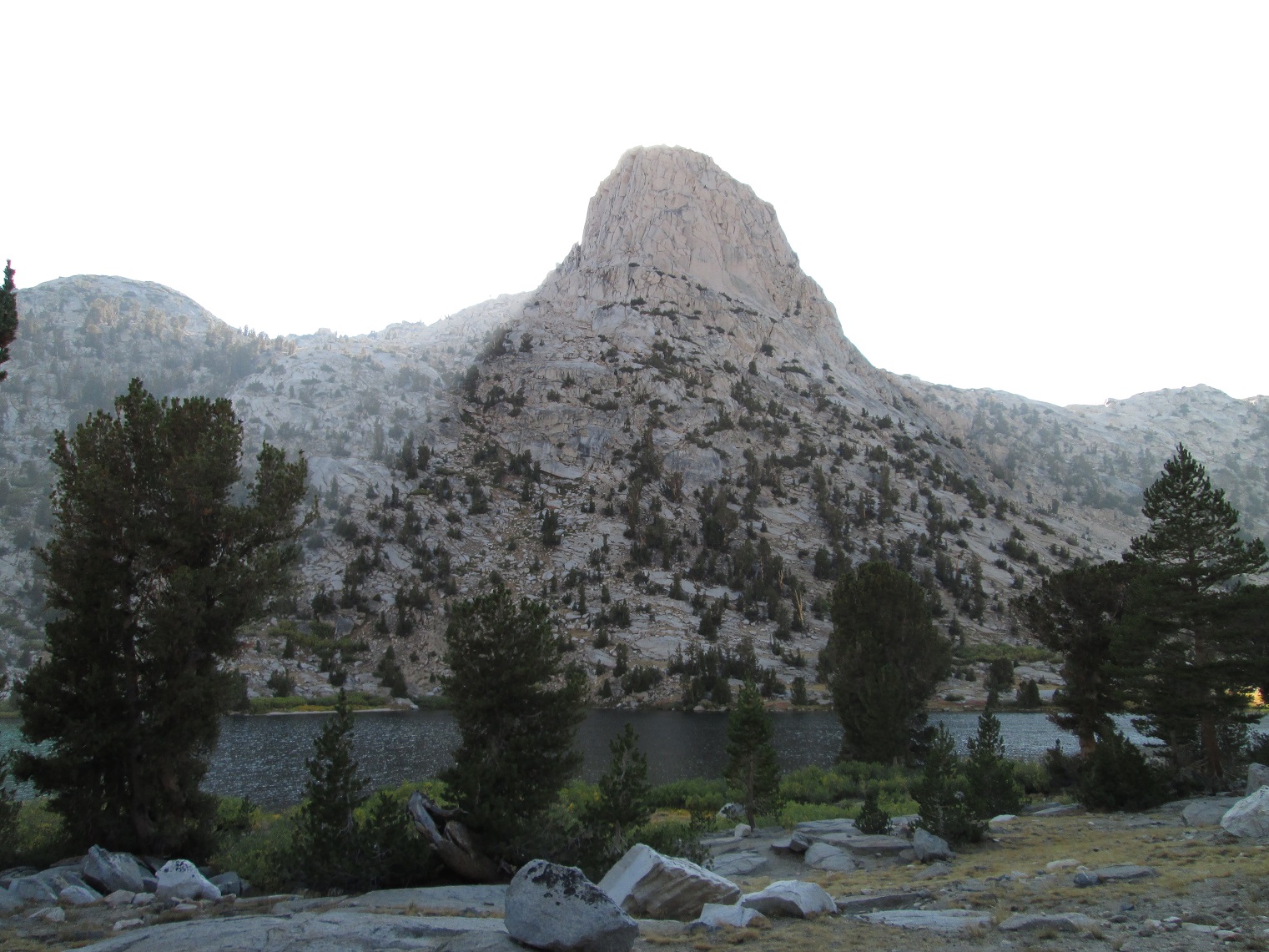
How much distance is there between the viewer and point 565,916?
7707mm

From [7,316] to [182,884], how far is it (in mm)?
9739

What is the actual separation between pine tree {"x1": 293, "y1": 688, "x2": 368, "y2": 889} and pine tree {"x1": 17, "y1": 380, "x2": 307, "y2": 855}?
146 inches

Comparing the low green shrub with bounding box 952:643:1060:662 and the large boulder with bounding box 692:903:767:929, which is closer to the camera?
the large boulder with bounding box 692:903:767:929

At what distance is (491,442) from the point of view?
106 m

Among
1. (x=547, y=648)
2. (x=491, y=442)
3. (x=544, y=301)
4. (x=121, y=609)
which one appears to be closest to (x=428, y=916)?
(x=547, y=648)

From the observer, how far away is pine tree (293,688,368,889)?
41.5 ft

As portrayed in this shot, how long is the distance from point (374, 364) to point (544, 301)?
33.4 metres

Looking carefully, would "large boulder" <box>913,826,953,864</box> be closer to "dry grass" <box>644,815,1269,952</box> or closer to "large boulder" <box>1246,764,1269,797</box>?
"dry grass" <box>644,815,1269,952</box>

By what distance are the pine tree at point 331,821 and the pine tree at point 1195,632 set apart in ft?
68.4

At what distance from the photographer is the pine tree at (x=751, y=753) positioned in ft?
72.1

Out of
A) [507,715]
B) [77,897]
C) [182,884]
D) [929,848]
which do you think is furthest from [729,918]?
[77,897]

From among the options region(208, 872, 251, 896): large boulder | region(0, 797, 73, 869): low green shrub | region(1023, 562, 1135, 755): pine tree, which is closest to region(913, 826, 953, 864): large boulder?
region(1023, 562, 1135, 755): pine tree

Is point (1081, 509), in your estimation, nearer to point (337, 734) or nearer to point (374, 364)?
point (374, 364)

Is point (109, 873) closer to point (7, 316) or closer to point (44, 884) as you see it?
point (44, 884)
